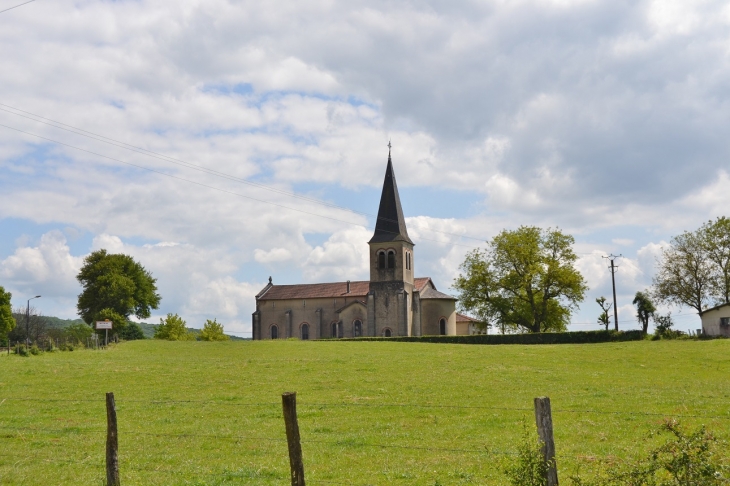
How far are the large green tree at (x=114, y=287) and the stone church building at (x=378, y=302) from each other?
47.4 ft

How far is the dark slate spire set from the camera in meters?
78.8

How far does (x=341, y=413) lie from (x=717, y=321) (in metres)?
50.0

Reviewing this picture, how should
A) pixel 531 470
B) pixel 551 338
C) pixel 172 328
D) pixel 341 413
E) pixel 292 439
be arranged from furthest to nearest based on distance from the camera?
pixel 172 328, pixel 551 338, pixel 341 413, pixel 292 439, pixel 531 470

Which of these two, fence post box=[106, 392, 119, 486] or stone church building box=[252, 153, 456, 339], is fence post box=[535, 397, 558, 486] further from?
stone church building box=[252, 153, 456, 339]

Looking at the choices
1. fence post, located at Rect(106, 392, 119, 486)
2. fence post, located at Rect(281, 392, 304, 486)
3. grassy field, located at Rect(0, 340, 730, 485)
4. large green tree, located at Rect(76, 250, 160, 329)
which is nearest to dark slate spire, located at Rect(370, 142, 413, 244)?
large green tree, located at Rect(76, 250, 160, 329)

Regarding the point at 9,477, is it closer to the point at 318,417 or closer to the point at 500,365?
the point at 318,417

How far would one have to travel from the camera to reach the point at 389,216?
7981cm

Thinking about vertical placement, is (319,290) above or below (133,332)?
above

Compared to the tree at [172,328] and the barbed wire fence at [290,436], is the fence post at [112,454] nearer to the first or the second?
the barbed wire fence at [290,436]

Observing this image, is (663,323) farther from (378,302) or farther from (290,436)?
(290,436)

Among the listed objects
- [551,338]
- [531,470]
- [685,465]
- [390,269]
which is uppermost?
[390,269]

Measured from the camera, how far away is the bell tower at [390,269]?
74.9m

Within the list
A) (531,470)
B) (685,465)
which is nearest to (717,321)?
(685,465)

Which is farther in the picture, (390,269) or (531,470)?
→ (390,269)
